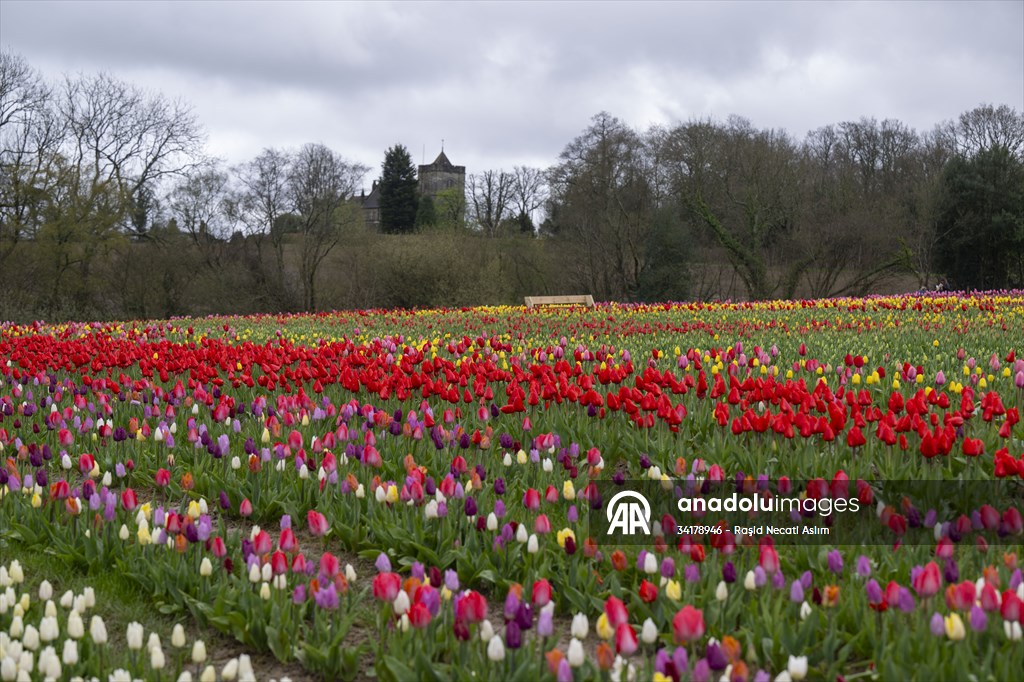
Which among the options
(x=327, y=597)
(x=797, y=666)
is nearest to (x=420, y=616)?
(x=327, y=597)

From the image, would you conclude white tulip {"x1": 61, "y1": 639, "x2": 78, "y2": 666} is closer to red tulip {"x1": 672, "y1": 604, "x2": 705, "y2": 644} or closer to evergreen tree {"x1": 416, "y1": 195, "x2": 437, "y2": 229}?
red tulip {"x1": 672, "y1": 604, "x2": 705, "y2": 644}

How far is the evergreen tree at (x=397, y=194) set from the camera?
64.1 meters

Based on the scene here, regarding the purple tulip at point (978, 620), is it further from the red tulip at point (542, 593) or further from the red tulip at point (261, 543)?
the red tulip at point (261, 543)

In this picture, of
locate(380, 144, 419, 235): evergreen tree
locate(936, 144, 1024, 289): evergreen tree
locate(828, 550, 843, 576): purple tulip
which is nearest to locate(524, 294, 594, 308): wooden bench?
locate(936, 144, 1024, 289): evergreen tree

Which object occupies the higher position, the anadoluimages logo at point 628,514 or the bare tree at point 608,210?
the bare tree at point 608,210

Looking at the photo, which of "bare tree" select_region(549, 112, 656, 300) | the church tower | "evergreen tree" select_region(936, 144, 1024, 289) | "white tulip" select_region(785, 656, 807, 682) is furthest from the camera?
the church tower

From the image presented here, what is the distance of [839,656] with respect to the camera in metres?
2.60

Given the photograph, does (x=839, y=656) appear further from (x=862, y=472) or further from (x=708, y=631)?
(x=862, y=472)

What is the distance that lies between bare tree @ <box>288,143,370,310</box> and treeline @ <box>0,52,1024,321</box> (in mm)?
82

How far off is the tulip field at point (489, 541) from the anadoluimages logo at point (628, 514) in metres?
0.10

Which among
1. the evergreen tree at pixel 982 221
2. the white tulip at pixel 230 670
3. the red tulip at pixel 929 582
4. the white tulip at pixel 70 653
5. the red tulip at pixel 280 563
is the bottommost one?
the white tulip at pixel 230 670

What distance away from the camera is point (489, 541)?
358 cm

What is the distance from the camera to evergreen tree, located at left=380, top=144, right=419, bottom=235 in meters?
64.1

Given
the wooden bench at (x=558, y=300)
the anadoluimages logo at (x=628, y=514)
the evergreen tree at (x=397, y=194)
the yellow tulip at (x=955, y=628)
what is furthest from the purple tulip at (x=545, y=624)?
the evergreen tree at (x=397, y=194)
